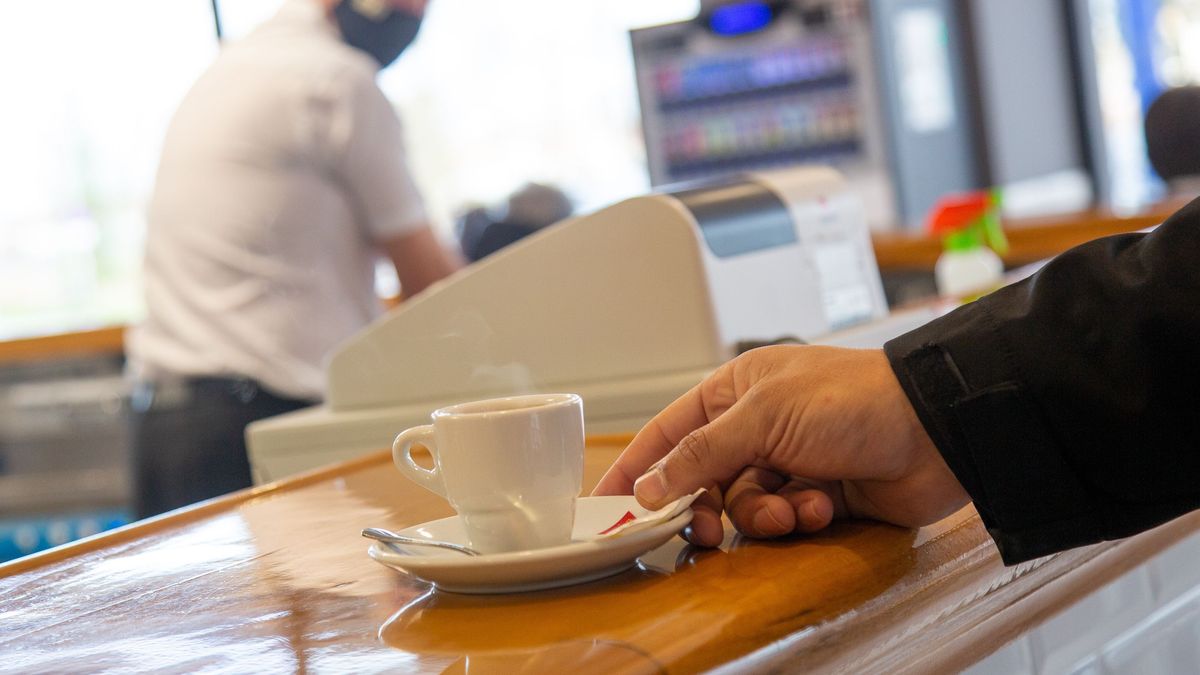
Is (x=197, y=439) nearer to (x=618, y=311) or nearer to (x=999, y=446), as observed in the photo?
(x=618, y=311)

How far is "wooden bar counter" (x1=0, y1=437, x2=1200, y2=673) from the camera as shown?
577mm

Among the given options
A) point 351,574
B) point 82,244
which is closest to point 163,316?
point 351,574

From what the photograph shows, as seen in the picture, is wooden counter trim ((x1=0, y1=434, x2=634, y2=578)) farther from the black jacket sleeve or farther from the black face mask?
the black face mask

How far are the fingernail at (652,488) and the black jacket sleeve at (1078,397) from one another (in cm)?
15

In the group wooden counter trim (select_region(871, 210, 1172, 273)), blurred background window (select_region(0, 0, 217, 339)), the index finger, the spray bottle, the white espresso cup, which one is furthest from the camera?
blurred background window (select_region(0, 0, 217, 339))

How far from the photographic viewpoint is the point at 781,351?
0.77 meters

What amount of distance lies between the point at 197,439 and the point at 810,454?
1.58 m

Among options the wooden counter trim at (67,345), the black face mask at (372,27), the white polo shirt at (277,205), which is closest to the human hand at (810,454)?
the white polo shirt at (277,205)

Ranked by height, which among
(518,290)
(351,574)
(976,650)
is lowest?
(976,650)

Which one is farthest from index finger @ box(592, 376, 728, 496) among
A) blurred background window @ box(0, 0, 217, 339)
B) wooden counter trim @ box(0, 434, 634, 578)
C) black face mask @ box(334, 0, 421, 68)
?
blurred background window @ box(0, 0, 217, 339)

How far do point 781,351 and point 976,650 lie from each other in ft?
0.70

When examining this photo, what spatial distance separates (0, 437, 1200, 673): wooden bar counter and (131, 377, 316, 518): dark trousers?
1182 millimetres

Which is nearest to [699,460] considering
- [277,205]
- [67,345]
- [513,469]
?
[513,469]

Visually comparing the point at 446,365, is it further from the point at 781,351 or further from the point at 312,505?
the point at 781,351
